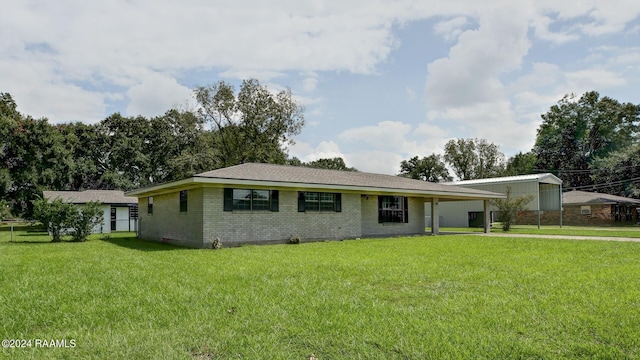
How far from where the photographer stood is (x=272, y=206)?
55.6 feet

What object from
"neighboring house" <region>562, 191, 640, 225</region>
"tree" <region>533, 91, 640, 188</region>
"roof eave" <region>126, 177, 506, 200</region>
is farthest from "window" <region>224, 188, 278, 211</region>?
"tree" <region>533, 91, 640, 188</region>

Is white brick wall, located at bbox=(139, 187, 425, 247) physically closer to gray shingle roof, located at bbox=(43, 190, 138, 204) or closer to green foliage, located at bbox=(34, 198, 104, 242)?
green foliage, located at bbox=(34, 198, 104, 242)

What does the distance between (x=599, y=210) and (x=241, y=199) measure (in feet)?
119

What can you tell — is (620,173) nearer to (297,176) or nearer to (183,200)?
(297,176)

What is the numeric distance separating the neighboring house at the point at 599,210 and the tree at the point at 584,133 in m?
10.0

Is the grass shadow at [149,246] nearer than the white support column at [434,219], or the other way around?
the grass shadow at [149,246]

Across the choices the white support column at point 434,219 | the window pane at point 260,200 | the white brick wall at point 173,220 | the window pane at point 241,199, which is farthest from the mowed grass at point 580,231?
the white brick wall at point 173,220

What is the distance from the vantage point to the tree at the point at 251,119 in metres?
35.2

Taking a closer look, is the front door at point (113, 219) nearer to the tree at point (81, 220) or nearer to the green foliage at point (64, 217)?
the green foliage at point (64, 217)

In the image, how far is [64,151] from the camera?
36906 mm

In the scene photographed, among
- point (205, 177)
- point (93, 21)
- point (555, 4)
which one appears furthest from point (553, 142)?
point (93, 21)

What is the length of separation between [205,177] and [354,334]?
35.9 feet

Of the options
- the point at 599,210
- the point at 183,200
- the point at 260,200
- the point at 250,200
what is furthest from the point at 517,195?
the point at 183,200

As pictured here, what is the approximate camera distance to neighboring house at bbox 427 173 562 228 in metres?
31.6
